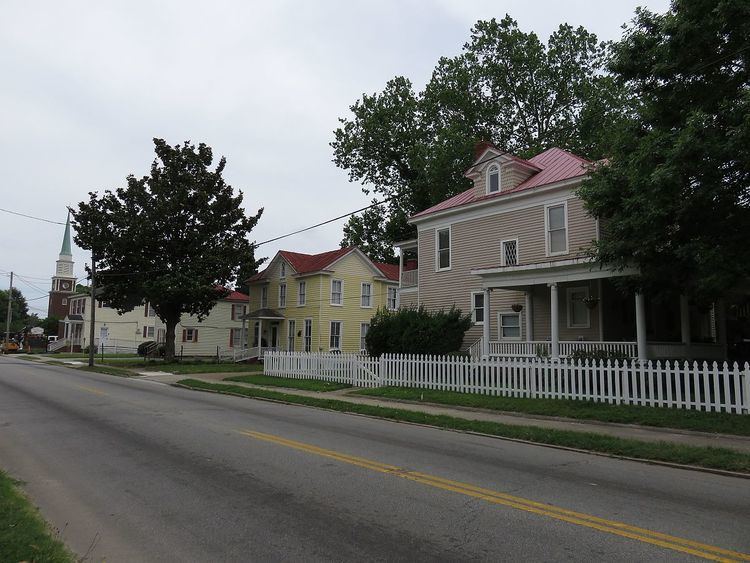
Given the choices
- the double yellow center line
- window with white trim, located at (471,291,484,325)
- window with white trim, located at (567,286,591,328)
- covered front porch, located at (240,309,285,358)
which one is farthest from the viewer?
covered front porch, located at (240,309,285,358)

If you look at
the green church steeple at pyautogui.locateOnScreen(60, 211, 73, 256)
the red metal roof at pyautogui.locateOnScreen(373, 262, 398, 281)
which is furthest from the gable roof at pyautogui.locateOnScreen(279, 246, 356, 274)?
the green church steeple at pyautogui.locateOnScreen(60, 211, 73, 256)

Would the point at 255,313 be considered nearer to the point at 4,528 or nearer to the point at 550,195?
the point at 550,195

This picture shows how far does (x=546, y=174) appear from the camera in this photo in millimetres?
23516

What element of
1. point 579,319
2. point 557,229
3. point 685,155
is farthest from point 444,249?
point 685,155

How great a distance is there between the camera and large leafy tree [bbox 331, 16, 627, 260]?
37.5 m

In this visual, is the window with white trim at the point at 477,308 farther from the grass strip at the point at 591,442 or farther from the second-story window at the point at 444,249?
the grass strip at the point at 591,442

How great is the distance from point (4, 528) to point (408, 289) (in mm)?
24001

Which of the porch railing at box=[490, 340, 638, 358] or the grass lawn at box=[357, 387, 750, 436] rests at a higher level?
the porch railing at box=[490, 340, 638, 358]

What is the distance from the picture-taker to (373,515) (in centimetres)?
543

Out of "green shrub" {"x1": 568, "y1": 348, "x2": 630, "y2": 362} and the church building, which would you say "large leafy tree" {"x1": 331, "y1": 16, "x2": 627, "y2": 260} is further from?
the church building

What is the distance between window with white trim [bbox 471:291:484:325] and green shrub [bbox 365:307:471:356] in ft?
2.13

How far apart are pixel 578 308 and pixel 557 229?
3.15 metres

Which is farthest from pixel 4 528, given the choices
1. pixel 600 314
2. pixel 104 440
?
pixel 600 314

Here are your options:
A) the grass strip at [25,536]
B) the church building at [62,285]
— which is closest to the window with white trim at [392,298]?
the grass strip at [25,536]
